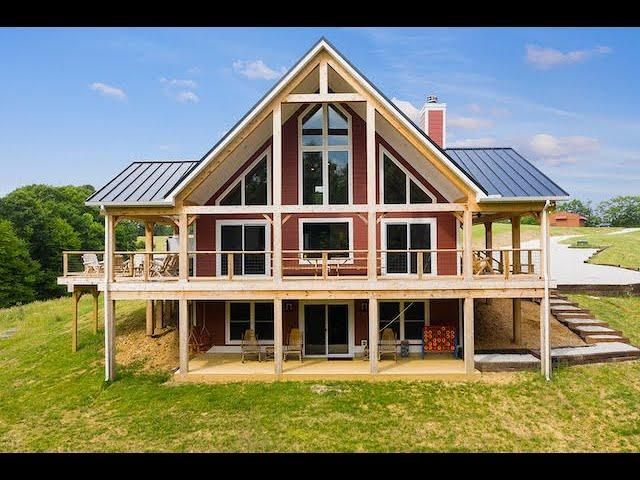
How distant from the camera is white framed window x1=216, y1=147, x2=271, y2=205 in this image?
16.1 m

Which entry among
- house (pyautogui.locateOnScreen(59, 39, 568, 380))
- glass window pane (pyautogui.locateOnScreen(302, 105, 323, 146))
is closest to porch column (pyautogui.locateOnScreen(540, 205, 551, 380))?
house (pyautogui.locateOnScreen(59, 39, 568, 380))

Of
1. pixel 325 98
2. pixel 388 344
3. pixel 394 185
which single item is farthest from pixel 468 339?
pixel 325 98

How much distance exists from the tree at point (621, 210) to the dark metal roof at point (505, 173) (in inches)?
3889

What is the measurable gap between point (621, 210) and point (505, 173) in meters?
115

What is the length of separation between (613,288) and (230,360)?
17.7 metres

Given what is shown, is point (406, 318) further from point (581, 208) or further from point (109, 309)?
point (581, 208)

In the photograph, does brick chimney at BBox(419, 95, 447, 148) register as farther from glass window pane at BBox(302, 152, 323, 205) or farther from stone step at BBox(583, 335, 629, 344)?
stone step at BBox(583, 335, 629, 344)

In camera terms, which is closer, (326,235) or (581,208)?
(326,235)

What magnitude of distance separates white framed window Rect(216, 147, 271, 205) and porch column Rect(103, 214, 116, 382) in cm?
368

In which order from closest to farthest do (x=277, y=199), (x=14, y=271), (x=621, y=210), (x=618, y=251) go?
1. (x=277, y=199)
2. (x=618, y=251)
3. (x=14, y=271)
4. (x=621, y=210)


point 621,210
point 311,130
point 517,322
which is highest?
point 621,210

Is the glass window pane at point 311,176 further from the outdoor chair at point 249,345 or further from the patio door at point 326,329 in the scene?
the outdoor chair at point 249,345

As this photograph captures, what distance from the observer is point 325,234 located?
1631cm

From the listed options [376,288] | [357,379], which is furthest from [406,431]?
[376,288]
